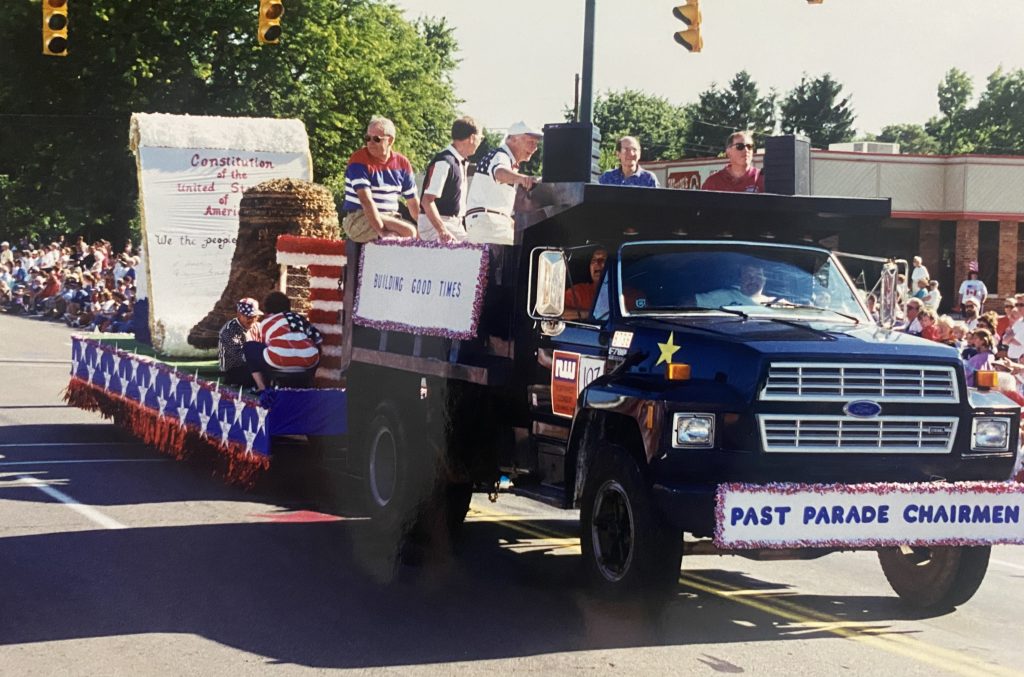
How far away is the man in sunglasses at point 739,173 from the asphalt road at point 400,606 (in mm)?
2727

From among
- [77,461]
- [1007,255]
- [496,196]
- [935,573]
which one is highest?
[1007,255]

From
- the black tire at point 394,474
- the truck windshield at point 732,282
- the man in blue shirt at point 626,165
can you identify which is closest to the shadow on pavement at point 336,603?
the black tire at point 394,474

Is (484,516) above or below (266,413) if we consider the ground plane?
below

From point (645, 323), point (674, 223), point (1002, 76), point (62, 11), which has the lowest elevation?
point (645, 323)

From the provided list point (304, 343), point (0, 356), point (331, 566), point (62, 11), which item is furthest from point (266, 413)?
point (0, 356)

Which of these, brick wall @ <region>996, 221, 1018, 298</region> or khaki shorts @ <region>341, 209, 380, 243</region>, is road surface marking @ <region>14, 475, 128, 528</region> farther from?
brick wall @ <region>996, 221, 1018, 298</region>

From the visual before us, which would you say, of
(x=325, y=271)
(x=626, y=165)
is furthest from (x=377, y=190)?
(x=626, y=165)

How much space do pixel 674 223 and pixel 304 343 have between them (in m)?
4.87

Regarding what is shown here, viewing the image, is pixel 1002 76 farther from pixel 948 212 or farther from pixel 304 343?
pixel 304 343

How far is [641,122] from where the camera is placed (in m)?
133

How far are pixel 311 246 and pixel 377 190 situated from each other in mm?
1403

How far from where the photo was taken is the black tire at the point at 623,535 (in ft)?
26.0

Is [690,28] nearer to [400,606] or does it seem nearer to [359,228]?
[359,228]

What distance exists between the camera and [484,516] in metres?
12.5
